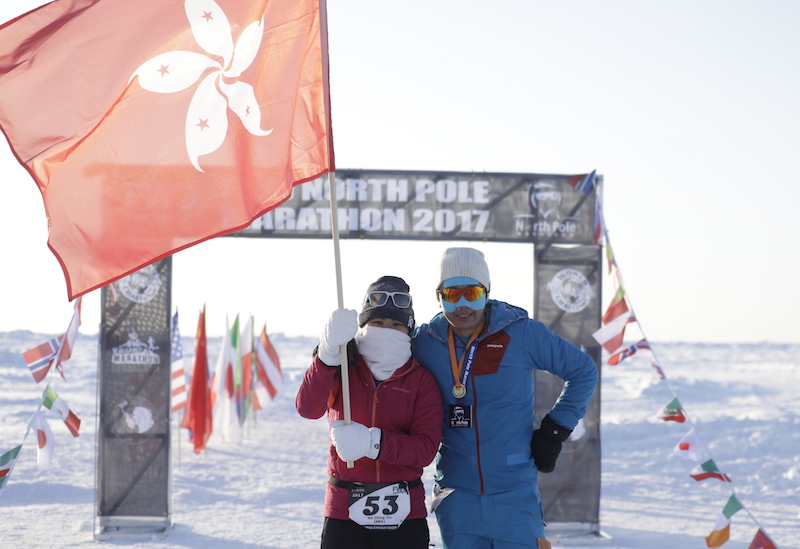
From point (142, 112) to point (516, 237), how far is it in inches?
192

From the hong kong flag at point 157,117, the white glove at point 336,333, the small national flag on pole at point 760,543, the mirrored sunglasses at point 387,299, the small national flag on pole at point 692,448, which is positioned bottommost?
the small national flag on pole at point 760,543

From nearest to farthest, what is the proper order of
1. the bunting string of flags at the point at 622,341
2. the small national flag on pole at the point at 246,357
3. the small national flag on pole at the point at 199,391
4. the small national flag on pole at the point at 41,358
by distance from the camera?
1. the bunting string of flags at the point at 622,341
2. the small national flag on pole at the point at 41,358
3. the small national flag on pole at the point at 199,391
4. the small national flag on pole at the point at 246,357

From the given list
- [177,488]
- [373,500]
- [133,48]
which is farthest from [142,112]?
[177,488]

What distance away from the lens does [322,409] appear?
9.80ft

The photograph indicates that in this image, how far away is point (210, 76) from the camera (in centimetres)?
316

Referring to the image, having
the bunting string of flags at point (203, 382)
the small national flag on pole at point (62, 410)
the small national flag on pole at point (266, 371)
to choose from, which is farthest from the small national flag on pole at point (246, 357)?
the small national flag on pole at point (62, 410)

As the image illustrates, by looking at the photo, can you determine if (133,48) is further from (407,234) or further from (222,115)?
(407,234)

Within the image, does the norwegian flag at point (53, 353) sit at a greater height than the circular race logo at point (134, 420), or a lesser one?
greater

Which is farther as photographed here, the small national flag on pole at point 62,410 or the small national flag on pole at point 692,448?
the small national flag on pole at point 62,410

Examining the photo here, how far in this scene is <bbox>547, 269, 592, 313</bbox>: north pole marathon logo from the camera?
747 centimetres

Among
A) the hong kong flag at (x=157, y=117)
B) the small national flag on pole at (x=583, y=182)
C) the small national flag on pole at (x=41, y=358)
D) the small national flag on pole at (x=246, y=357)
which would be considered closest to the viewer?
the hong kong flag at (x=157, y=117)

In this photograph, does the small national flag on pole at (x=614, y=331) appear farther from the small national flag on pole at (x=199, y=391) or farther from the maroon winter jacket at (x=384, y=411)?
the small national flag on pole at (x=199, y=391)

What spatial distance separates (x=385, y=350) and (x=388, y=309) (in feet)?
0.56

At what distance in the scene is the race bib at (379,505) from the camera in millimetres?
2879
